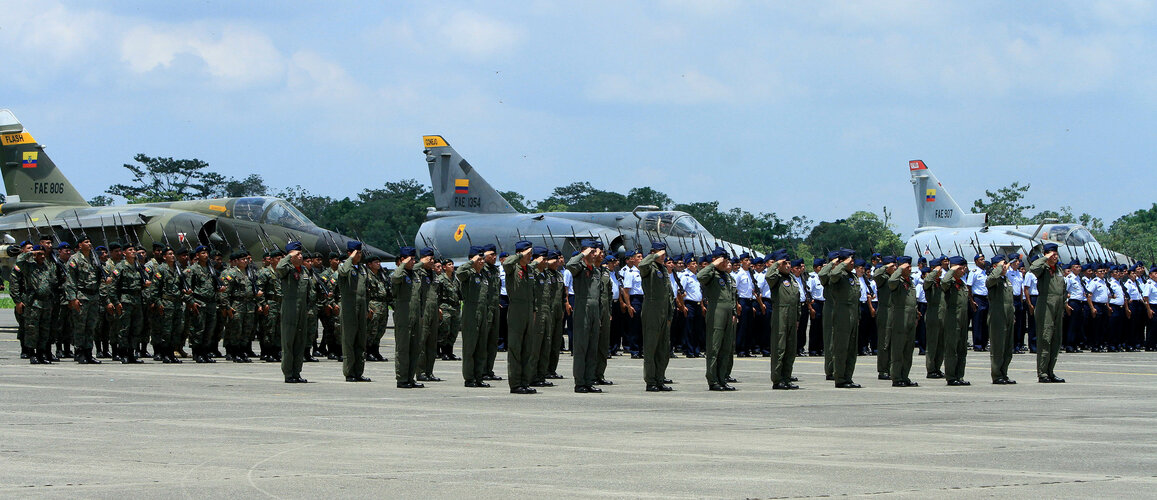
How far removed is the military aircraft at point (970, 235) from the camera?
3378cm

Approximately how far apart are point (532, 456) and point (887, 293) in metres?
8.38

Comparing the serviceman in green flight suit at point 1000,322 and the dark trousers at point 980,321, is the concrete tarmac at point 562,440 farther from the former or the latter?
the dark trousers at point 980,321

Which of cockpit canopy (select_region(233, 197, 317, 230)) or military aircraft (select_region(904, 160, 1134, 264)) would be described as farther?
military aircraft (select_region(904, 160, 1134, 264))

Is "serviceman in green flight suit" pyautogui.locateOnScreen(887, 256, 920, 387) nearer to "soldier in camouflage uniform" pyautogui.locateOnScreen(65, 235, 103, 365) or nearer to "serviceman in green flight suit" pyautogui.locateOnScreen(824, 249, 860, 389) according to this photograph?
"serviceman in green flight suit" pyautogui.locateOnScreen(824, 249, 860, 389)

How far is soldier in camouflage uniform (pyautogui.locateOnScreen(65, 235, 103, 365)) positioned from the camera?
17.4 meters

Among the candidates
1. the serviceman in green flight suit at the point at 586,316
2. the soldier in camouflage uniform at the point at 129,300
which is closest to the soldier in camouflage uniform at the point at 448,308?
the serviceman in green flight suit at the point at 586,316

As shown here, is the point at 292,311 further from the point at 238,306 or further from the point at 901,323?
the point at 901,323

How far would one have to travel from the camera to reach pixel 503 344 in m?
22.8

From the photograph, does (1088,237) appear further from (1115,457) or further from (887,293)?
(1115,457)

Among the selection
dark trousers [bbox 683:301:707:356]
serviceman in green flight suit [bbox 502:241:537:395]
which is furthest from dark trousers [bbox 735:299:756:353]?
serviceman in green flight suit [bbox 502:241:537:395]

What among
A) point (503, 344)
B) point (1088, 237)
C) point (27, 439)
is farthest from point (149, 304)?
point (1088, 237)

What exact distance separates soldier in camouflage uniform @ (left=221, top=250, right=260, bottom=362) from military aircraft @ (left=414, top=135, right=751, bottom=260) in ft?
42.9

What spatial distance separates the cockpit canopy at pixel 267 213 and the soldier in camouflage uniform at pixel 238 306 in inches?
441

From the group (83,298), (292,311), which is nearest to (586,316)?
(292,311)
